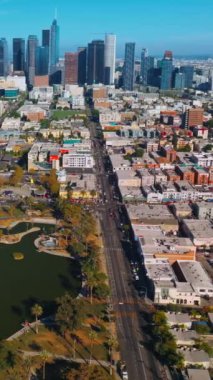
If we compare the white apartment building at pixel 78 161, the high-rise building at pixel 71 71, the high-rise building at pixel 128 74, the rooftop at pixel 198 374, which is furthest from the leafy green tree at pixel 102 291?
the high-rise building at pixel 71 71

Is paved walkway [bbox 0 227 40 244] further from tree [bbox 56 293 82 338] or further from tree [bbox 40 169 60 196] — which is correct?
tree [bbox 56 293 82 338]

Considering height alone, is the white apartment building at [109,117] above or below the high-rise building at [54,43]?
below

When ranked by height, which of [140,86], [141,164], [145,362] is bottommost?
[145,362]

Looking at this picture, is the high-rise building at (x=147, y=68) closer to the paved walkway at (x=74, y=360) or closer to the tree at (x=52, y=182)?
the tree at (x=52, y=182)

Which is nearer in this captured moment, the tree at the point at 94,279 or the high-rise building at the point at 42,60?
the tree at the point at 94,279

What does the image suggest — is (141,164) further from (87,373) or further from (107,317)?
(87,373)

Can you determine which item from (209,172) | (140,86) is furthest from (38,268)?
(140,86)

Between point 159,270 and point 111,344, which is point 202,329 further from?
point 159,270

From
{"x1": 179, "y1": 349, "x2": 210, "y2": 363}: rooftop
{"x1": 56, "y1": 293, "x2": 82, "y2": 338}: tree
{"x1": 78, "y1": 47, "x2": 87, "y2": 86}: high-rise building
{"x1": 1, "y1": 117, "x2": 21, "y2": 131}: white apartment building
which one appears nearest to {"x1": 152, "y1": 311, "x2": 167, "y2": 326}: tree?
{"x1": 179, "y1": 349, "x2": 210, "y2": 363}: rooftop
